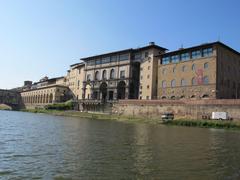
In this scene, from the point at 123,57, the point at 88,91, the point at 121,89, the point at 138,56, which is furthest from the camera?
the point at 88,91

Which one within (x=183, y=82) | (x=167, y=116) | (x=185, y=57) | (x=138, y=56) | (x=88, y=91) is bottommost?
(x=167, y=116)

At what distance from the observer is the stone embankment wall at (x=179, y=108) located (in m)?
49.8

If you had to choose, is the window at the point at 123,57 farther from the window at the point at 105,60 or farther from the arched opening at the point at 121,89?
the arched opening at the point at 121,89

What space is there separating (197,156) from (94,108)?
2794 inches

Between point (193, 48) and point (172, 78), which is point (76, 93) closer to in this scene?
point (172, 78)

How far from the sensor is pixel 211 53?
194 feet

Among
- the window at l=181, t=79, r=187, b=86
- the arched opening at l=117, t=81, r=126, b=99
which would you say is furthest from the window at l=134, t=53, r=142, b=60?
the window at l=181, t=79, r=187, b=86

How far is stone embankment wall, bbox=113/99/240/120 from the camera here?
49.8 m

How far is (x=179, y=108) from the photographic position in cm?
5822

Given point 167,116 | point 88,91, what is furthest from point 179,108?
point 88,91

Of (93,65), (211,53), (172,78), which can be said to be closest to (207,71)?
(211,53)

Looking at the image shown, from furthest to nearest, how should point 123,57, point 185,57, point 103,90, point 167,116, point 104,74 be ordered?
1. point 103,90
2. point 104,74
3. point 123,57
4. point 185,57
5. point 167,116

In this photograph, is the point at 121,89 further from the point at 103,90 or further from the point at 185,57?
the point at 185,57

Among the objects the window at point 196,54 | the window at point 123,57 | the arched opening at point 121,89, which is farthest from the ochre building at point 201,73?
the arched opening at point 121,89
